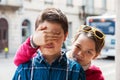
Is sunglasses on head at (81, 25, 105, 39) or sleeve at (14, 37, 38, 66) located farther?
sunglasses on head at (81, 25, 105, 39)

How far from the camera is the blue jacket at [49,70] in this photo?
181cm

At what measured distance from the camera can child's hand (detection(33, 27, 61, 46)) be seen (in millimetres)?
1763

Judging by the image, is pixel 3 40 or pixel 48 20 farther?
pixel 3 40

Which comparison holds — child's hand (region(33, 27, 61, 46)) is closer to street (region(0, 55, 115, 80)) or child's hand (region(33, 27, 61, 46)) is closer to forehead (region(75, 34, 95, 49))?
forehead (region(75, 34, 95, 49))

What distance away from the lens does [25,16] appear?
88.7 feet

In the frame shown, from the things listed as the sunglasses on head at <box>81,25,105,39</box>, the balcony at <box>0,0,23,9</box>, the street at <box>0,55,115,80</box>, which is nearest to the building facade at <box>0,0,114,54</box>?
the balcony at <box>0,0,23,9</box>

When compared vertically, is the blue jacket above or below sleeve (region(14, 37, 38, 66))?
below

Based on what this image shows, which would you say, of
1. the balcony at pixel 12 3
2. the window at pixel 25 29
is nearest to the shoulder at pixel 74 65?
the balcony at pixel 12 3

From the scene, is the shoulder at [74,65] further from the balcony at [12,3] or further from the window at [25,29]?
the window at [25,29]

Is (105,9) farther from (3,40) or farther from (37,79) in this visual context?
(37,79)

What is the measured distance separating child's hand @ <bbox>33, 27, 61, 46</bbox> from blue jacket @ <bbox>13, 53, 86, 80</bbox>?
0.11m

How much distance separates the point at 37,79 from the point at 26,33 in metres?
25.6

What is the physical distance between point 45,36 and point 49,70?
0.59ft

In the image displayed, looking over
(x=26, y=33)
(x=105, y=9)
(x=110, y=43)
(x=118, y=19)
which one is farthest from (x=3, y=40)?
(x=118, y=19)
